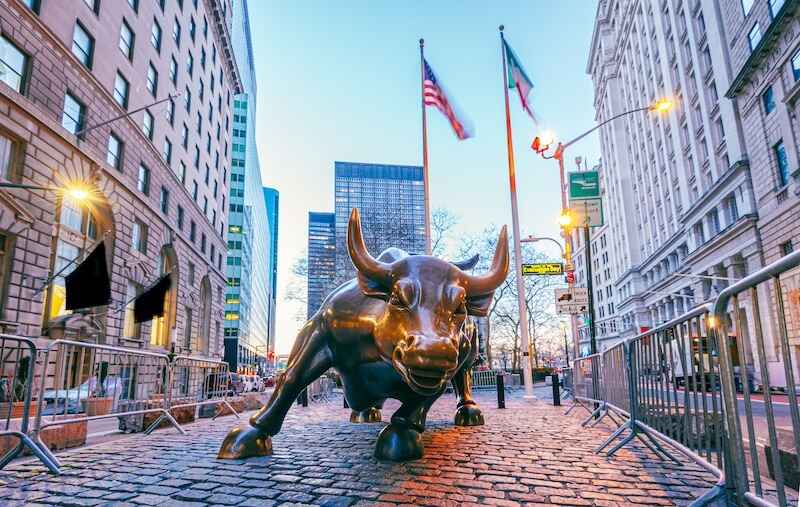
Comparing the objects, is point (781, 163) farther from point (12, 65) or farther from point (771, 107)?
point (12, 65)

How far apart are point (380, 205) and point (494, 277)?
105 ft

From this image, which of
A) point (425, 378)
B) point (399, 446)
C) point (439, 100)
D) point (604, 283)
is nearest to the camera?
point (425, 378)

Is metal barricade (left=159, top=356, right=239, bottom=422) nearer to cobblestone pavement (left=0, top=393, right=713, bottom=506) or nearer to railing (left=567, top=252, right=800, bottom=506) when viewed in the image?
cobblestone pavement (left=0, top=393, right=713, bottom=506)

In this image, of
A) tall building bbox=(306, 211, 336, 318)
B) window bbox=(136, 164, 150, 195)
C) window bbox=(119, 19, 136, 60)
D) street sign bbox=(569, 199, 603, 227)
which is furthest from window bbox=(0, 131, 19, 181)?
tall building bbox=(306, 211, 336, 318)

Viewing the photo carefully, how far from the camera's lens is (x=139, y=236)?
2295 centimetres

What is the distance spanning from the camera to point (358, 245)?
13.1ft

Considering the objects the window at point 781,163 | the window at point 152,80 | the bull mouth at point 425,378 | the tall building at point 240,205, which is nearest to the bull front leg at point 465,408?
the bull mouth at point 425,378

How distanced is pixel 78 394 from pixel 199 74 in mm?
32788

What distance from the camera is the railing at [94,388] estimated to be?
4996 millimetres

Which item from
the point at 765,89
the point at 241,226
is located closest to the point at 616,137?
the point at 765,89

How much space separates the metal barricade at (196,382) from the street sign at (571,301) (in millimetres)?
9131

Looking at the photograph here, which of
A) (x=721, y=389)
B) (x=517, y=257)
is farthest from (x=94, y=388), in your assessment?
(x=517, y=257)

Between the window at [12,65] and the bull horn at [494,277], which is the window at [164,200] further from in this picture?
the bull horn at [494,277]

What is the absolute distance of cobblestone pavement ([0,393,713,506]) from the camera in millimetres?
3207
